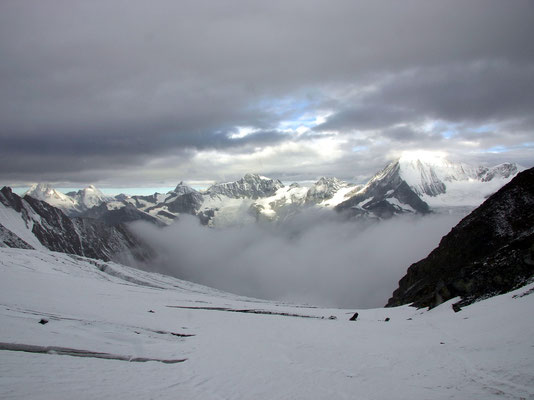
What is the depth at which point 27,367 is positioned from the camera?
1605 cm

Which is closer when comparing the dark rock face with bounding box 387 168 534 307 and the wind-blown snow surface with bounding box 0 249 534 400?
the wind-blown snow surface with bounding box 0 249 534 400

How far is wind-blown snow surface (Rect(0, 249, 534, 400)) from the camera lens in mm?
16094

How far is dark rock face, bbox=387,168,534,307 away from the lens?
4222 cm

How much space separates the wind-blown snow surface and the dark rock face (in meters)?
6.97

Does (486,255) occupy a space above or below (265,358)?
above

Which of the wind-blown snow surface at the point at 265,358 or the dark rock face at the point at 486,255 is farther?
the dark rock face at the point at 486,255

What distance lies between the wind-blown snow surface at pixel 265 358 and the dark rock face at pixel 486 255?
22.9 ft

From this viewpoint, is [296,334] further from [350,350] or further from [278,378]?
[278,378]

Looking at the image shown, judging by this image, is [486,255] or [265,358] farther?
[486,255]

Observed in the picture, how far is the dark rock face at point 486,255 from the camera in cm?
4222

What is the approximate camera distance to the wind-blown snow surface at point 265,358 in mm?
16094

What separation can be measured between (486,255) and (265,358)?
6290 cm

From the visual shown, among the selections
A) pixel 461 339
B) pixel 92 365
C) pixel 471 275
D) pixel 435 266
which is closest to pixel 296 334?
pixel 461 339

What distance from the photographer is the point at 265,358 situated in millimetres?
25141
